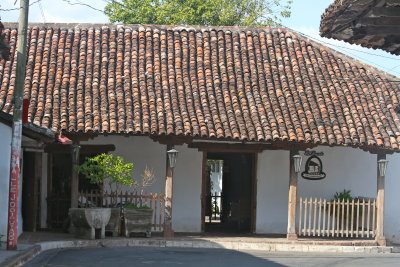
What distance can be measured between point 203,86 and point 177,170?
2.42 metres

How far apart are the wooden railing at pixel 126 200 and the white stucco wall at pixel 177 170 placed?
703 millimetres

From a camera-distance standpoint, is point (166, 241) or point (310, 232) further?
point (310, 232)

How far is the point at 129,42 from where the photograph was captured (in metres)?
21.1

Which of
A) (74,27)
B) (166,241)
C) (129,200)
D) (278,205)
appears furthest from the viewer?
(74,27)

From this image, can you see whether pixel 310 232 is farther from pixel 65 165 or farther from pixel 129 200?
pixel 65 165

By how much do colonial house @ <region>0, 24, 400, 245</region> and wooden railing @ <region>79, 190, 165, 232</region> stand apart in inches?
14.5

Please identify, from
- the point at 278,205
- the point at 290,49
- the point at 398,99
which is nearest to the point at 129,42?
the point at 290,49

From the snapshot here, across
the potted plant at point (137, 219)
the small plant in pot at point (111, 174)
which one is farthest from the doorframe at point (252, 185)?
the small plant in pot at point (111, 174)

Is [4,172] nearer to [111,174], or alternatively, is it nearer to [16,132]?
[16,132]

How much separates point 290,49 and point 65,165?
23.8ft

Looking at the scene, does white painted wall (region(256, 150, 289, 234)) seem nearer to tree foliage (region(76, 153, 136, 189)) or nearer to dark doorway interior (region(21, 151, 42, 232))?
tree foliage (region(76, 153, 136, 189))

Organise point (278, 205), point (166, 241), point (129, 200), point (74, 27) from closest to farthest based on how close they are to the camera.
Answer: point (166, 241) < point (129, 200) < point (278, 205) < point (74, 27)

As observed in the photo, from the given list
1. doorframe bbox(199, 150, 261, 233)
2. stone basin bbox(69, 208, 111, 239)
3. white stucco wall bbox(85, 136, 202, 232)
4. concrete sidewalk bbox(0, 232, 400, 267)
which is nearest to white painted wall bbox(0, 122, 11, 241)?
concrete sidewalk bbox(0, 232, 400, 267)

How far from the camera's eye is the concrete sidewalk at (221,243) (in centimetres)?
1681
